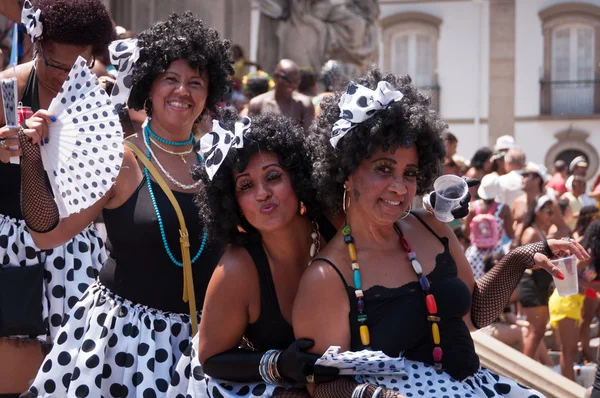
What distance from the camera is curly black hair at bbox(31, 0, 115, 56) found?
4.58 meters

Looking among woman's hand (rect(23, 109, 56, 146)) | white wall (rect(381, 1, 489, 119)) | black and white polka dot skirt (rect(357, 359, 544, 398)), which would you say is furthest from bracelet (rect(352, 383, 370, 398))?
white wall (rect(381, 1, 489, 119))

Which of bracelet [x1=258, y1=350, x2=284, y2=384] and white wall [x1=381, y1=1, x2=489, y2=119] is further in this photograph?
white wall [x1=381, y1=1, x2=489, y2=119]

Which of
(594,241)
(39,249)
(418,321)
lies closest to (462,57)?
(594,241)

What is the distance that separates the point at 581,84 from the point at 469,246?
77.5 feet

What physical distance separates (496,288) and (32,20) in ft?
8.05

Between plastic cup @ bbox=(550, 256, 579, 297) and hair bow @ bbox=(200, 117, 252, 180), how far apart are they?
1.28m

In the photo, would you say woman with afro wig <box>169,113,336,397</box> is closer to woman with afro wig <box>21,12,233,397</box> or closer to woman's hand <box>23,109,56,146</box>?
woman with afro wig <box>21,12,233,397</box>

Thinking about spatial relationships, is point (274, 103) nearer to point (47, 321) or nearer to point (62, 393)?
point (47, 321)

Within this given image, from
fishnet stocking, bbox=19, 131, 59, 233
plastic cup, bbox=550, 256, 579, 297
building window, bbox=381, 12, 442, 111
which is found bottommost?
plastic cup, bbox=550, 256, 579, 297

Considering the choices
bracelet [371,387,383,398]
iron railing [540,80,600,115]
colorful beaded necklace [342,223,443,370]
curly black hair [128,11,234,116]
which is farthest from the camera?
iron railing [540,80,600,115]

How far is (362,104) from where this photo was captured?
3.45m

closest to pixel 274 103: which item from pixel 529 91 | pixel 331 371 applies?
pixel 331 371

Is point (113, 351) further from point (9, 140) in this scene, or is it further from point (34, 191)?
point (9, 140)

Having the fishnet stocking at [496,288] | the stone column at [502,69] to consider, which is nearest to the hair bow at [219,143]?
the fishnet stocking at [496,288]
